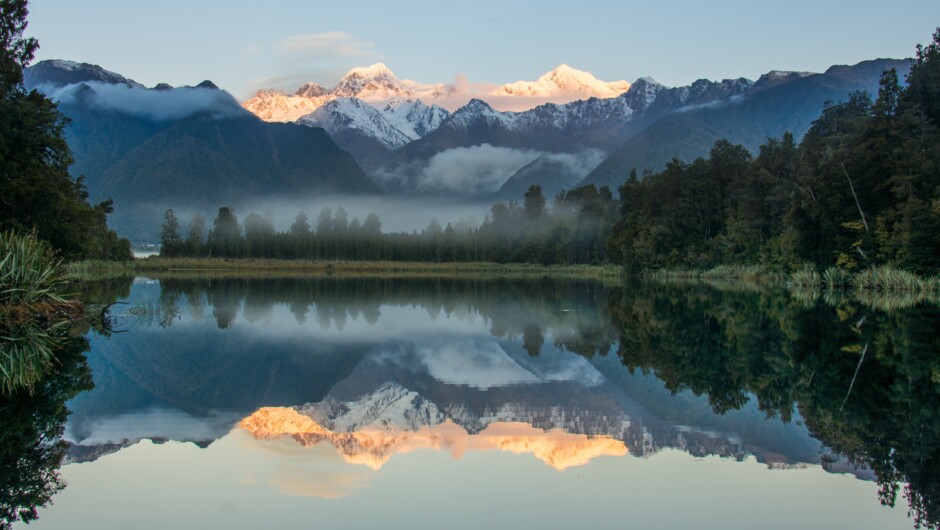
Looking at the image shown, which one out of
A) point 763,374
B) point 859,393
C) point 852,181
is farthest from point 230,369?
point 852,181

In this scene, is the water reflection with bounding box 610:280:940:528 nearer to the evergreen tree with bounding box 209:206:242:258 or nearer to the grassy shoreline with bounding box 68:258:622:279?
the grassy shoreline with bounding box 68:258:622:279

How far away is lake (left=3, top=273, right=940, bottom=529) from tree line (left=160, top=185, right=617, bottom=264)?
367 feet

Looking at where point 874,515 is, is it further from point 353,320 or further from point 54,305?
point 353,320

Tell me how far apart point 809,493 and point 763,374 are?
10120mm

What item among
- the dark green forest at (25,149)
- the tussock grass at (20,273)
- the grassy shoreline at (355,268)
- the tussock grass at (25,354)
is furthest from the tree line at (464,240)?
the tussock grass at (25,354)

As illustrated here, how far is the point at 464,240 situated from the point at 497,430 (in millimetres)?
159421

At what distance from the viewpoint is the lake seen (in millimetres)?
9875

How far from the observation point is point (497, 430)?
14438 millimetres

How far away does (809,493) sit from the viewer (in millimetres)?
10508

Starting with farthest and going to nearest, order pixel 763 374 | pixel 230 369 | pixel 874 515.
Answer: pixel 230 369, pixel 763 374, pixel 874 515

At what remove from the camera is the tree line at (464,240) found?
141m

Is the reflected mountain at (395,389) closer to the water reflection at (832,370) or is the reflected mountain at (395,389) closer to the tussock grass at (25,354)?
the water reflection at (832,370)

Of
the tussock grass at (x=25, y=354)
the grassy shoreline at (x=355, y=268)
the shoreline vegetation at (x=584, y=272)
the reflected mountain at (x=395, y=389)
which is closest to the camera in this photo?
the reflected mountain at (x=395, y=389)

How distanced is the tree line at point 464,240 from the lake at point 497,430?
4398 inches
